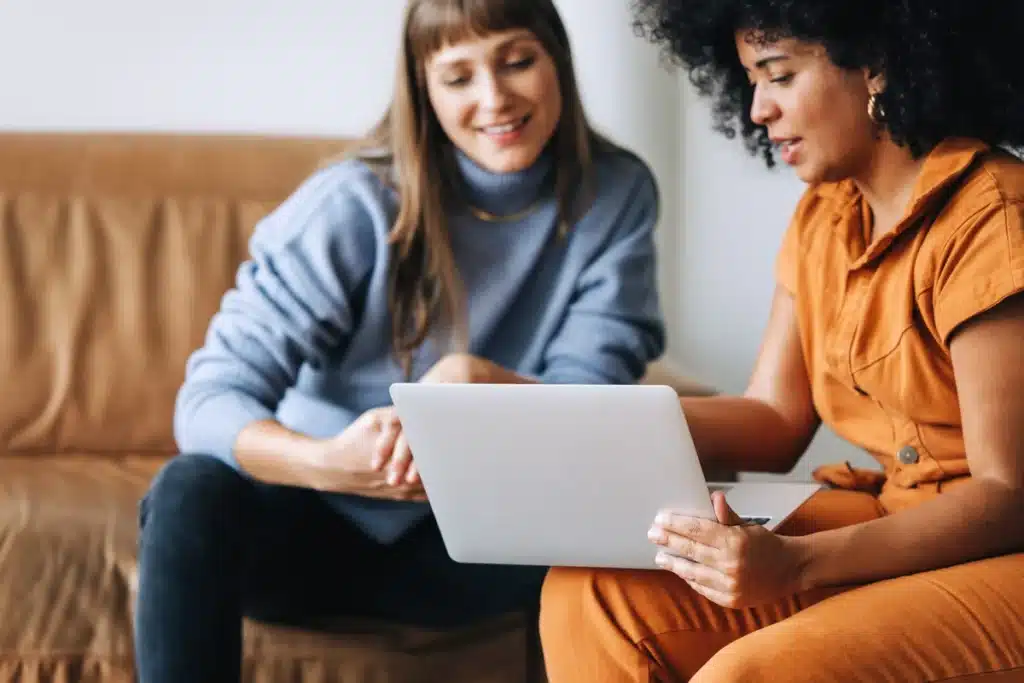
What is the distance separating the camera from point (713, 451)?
53.8 inches

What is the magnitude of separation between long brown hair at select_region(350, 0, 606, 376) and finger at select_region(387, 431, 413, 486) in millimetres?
248

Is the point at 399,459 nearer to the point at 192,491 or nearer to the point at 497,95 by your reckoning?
the point at 192,491

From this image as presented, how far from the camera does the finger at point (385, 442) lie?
4.47 ft

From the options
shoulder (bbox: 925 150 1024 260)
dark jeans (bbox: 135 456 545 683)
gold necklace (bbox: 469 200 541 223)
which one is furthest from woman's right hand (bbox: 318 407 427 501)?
shoulder (bbox: 925 150 1024 260)

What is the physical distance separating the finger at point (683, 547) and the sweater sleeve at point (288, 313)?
1.95 feet

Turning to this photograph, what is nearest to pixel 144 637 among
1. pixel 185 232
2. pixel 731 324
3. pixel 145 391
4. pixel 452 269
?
pixel 452 269

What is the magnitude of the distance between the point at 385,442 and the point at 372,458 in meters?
0.03

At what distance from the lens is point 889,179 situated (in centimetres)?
125

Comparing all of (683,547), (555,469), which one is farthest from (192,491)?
(683,547)

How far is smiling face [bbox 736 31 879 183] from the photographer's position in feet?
4.00

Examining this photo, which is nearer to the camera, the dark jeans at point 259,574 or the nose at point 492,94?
the dark jeans at point 259,574

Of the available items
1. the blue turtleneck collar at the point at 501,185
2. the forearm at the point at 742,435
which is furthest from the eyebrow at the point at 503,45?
the forearm at the point at 742,435

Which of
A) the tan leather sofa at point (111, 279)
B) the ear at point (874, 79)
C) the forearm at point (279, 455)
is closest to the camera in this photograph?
the ear at point (874, 79)

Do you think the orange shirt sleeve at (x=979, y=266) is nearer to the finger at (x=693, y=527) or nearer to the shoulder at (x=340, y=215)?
the finger at (x=693, y=527)
